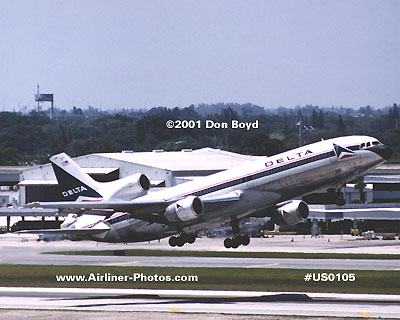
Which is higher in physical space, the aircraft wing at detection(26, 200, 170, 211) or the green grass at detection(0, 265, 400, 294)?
the aircraft wing at detection(26, 200, 170, 211)

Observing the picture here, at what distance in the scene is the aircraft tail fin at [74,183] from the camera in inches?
4446

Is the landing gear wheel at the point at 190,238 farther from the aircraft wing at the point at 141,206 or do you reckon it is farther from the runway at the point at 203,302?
the runway at the point at 203,302

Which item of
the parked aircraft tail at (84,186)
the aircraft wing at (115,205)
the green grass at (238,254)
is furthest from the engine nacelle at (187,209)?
the green grass at (238,254)

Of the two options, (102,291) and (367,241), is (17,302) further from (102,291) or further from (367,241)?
(367,241)

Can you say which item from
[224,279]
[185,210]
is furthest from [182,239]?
[224,279]

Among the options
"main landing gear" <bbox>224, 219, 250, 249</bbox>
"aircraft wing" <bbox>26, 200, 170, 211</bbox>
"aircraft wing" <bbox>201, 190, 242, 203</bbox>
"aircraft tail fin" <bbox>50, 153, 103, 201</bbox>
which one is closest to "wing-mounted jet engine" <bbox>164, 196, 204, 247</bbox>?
"aircraft wing" <bbox>201, 190, 242, 203</bbox>

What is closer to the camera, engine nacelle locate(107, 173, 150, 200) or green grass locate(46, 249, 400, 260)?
engine nacelle locate(107, 173, 150, 200)

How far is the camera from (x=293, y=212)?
324 feet

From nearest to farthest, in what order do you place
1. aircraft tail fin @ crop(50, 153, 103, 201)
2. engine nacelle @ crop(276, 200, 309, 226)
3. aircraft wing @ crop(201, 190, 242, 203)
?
aircraft wing @ crop(201, 190, 242, 203) < engine nacelle @ crop(276, 200, 309, 226) < aircraft tail fin @ crop(50, 153, 103, 201)

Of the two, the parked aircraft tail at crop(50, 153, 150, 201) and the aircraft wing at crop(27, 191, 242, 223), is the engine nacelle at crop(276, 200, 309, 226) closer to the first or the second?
the aircraft wing at crop(27, 191, 242, 223)

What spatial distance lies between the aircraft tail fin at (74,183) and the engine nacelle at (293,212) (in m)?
23.2

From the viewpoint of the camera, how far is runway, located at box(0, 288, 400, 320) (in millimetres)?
77562

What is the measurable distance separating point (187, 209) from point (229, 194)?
4257 millimetres

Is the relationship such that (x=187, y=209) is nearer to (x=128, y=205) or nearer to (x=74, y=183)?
(x=128, y=205)
